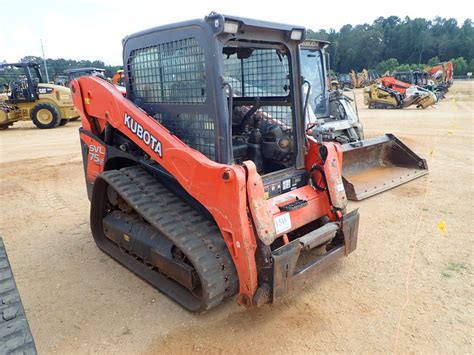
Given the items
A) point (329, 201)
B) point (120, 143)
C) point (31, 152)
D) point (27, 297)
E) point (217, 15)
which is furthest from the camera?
point (31, 152)

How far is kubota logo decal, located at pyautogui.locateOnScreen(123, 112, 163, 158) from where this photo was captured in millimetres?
3032

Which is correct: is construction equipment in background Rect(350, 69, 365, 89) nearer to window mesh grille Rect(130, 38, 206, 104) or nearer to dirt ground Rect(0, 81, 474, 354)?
dirt ground Rect(0, 81, 474, 354)

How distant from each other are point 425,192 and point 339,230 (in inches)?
125

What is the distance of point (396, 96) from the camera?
18.9 m

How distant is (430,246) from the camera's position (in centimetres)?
395

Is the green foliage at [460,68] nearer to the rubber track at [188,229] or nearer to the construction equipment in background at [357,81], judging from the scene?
the construction equipment in background at [357,81]

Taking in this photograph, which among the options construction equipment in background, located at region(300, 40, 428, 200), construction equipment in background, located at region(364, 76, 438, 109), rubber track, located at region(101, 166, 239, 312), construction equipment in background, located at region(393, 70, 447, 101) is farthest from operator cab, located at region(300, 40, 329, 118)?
construction equipment in background, located at region(393, 70, 447, 101)

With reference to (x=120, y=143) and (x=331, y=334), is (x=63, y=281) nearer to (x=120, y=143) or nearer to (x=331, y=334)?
(x=120, y=143)

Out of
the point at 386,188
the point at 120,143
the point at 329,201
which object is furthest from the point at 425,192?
the point at 120,143

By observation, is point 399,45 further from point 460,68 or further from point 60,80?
point 60,80

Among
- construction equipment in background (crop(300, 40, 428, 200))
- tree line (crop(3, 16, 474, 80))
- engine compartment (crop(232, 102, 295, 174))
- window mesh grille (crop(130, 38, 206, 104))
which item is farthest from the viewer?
tree line (crop(3, 16, 474, 80))

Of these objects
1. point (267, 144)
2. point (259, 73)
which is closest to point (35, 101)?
point (259, 73)

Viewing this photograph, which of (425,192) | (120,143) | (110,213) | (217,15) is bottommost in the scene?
(425,192)

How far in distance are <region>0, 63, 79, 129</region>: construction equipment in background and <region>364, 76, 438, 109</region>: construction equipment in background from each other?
47.2ft
